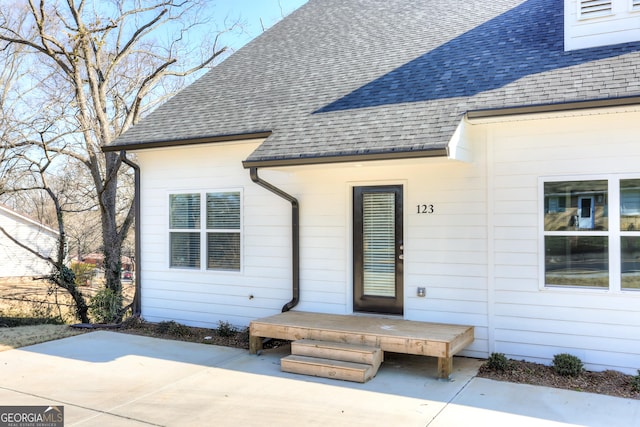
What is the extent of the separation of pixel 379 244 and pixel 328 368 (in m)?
1.91

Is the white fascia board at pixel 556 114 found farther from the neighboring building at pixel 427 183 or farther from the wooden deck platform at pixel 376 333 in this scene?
the wooden deck platform at pixel 376 333

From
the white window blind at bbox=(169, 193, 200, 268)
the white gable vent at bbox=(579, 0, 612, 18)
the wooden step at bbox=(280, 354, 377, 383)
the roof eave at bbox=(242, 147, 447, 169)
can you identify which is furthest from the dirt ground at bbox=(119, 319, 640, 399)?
the white window blind at bbox=(169, 193, 200, 268)

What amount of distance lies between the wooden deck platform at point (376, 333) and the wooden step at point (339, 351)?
0.25ft

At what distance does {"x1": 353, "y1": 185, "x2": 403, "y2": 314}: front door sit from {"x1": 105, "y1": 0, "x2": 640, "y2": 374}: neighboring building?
19mm

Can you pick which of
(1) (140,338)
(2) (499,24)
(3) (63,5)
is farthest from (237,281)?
(3) (63,5)

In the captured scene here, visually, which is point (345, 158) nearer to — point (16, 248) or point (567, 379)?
point (567, 379)

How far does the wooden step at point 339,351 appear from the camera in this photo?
528cm

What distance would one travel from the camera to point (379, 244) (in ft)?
21.6

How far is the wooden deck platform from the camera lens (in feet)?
16.9

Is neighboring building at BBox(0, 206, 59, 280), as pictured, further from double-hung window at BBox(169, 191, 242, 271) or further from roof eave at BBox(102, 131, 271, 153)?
double-hung window at BBox(169, 191, 242, 271)

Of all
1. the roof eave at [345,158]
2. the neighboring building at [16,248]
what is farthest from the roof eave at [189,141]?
the neighboring building at [16,248]

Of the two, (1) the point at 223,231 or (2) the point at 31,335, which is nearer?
(2) the point at 31,335

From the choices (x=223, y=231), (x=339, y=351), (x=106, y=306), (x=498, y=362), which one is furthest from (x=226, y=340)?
(x=498, y=362)

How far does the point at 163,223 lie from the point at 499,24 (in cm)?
608
